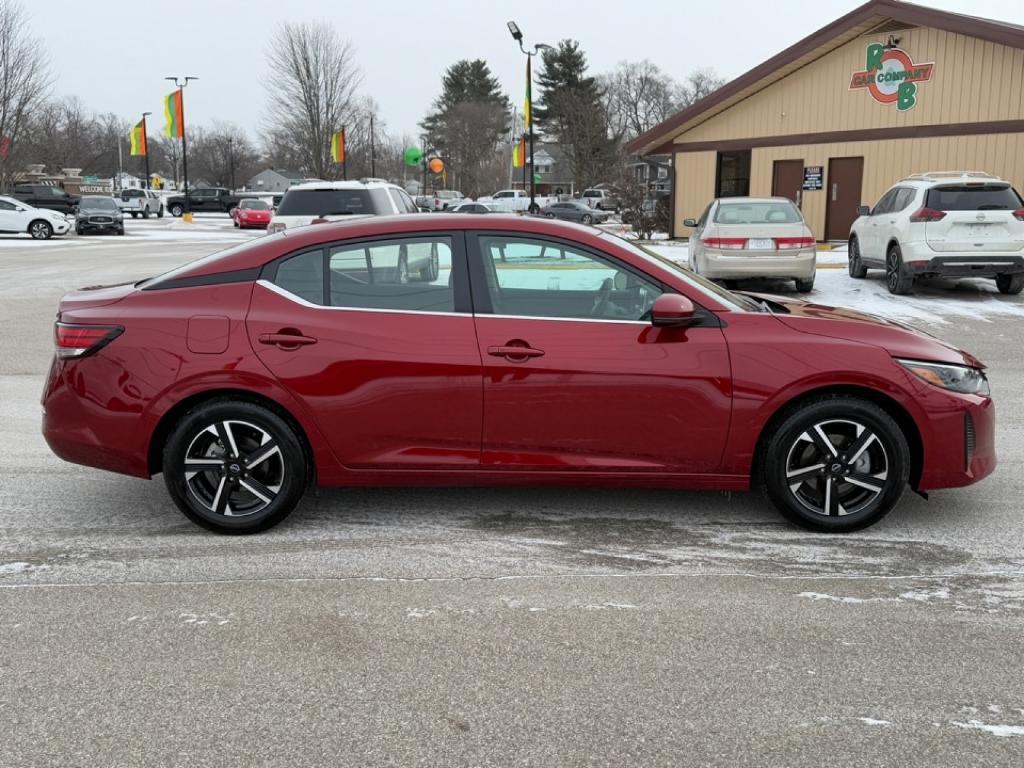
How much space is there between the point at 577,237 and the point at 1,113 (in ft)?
145

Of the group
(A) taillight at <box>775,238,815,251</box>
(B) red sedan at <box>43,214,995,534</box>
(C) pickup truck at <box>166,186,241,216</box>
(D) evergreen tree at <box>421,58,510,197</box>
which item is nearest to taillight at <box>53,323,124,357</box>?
(B) red sedan at <box>43,214,995,534</box>

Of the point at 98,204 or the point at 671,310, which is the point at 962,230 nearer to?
the point at 671,310

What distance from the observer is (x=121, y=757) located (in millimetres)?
2762

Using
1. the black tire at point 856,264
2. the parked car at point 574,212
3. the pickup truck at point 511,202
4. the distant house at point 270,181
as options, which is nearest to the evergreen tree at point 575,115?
the pickup truck at point 511,202

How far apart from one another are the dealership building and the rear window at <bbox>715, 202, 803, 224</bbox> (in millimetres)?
8421

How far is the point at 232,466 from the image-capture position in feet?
14.9

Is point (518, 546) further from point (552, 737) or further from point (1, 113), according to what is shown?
point (1, 113)

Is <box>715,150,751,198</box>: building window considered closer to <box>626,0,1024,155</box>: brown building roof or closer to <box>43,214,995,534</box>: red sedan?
<box>626,0,1024,155</box>: brown building roof

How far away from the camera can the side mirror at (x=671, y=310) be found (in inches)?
171

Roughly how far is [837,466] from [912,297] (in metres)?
11.5

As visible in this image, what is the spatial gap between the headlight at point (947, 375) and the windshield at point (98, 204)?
39860 millimetres

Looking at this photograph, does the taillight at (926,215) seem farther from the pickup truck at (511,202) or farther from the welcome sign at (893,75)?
the pickup truck at (511,202)

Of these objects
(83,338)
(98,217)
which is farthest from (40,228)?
(83,338)

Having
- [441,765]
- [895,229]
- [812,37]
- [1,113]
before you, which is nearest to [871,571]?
[441,765]
